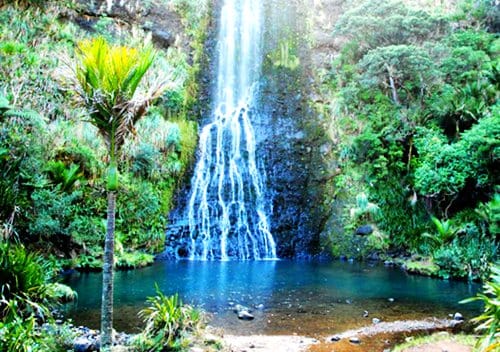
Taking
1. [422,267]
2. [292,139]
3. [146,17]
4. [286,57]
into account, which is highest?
[146,17]

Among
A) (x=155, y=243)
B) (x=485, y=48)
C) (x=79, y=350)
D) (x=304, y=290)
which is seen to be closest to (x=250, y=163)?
(x=155, y=243)

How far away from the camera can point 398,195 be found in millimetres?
18484

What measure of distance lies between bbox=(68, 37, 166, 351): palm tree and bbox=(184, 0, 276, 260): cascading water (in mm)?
12375

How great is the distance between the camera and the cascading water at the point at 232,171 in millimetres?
18406

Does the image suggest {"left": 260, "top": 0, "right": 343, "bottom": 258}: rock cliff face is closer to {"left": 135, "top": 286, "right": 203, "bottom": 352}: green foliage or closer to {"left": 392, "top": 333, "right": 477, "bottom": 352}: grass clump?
{"left": 392, "top": 333, "right": 477, "bottom": 352}: grass clump

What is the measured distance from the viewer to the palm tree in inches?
216

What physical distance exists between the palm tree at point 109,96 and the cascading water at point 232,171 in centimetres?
1238

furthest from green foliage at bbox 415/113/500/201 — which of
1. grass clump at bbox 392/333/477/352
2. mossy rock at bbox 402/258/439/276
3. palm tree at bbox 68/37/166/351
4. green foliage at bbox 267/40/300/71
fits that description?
palm tree at bbox 68/37/166/351

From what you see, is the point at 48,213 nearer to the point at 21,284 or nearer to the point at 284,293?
the point at 21,284

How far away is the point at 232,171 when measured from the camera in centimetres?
2061

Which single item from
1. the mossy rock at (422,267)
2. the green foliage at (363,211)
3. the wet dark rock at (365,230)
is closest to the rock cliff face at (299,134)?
the green foliage at (363,211)

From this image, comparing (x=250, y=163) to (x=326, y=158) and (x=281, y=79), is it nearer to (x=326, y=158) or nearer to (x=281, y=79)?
(x=326, y=158)

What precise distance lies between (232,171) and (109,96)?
594 inches

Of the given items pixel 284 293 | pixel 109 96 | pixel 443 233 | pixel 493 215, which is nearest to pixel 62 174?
pixel 284 293
